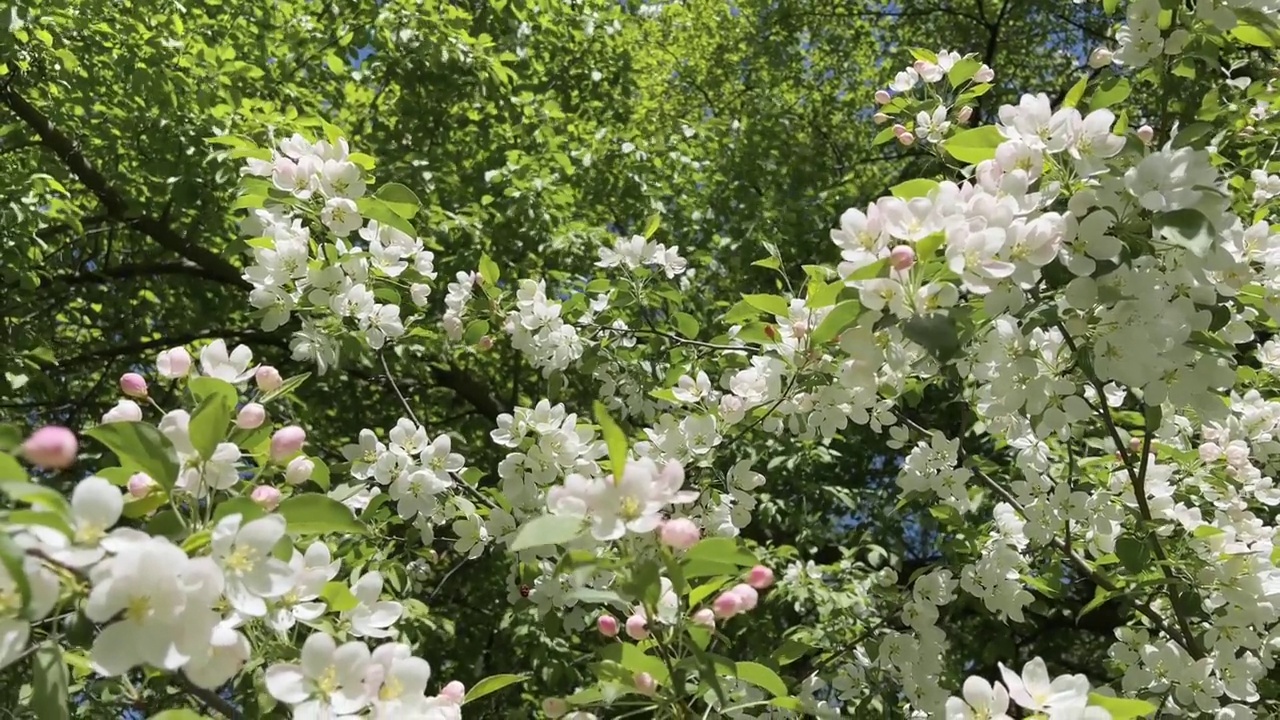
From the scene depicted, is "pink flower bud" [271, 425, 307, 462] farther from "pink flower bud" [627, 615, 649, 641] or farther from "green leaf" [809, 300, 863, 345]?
"green leaf" [809, 300, 863, 345]

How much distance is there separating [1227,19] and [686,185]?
3416mm

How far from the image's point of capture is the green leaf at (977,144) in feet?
5.23

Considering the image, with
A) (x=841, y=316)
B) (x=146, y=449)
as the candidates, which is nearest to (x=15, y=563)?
(x=146, y=449)

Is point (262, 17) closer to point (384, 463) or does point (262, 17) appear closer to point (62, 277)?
point (62, 277)

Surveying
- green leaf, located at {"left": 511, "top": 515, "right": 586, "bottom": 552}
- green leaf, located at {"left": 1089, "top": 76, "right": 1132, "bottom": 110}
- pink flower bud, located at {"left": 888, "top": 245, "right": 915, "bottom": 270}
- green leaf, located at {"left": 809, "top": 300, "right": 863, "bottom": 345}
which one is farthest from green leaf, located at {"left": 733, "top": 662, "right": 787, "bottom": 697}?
green leaf, located at {"left": 1089, "top": 76, "right": 1132, "bottom": 110}

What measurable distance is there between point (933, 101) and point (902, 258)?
1.45 m

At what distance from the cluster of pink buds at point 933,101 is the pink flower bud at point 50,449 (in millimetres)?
2206

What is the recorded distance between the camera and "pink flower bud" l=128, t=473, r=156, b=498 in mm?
1183

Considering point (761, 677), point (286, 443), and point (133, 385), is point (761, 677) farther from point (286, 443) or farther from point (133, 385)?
point (133, 385)

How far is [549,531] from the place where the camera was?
1.12m

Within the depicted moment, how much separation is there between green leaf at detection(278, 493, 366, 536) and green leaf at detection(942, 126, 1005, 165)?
1.23 meters

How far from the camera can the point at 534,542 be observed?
3.60 ft

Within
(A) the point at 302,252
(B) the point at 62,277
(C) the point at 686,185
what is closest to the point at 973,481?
(A) the point at 302,252

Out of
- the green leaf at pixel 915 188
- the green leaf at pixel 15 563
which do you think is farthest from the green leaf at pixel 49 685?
the green leaf at pixel 915 188
